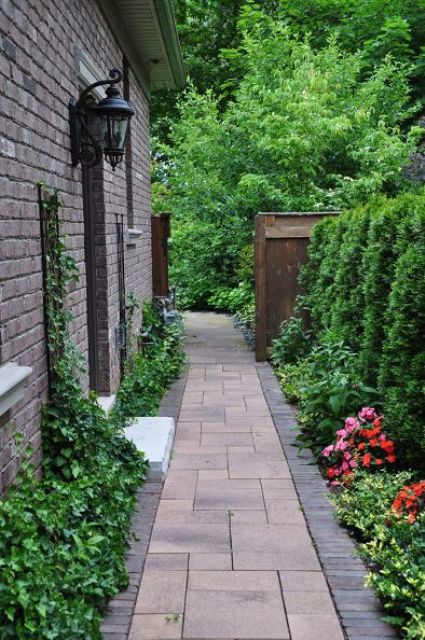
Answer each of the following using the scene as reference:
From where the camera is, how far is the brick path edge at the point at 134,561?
273 cm

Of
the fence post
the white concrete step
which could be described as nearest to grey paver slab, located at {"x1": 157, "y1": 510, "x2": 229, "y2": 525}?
the white concrete step

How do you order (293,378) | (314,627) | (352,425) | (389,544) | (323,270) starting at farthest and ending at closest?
(293,378) < (323,270) < (352,425) < (389,544) < (314,627)

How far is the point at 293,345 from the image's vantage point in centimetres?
811

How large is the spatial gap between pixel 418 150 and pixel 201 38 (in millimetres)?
8645

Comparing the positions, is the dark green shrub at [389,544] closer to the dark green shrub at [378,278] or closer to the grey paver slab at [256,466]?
the grey paver slab at [256,466]

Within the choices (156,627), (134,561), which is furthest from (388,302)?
(156,627)

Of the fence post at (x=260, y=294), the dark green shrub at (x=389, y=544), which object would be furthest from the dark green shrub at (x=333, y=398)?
the fence post at (x=260, y=294)

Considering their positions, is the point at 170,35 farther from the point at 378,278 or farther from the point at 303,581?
the point at 303,581

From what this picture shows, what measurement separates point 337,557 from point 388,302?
1.95 metres

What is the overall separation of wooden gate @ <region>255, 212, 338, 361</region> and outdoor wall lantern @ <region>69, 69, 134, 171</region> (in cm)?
372

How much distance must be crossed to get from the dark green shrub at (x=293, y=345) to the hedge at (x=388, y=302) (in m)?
1.21

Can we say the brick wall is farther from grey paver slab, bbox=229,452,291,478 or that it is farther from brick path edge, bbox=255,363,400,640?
brick path edge, bbox=255,363,400,640

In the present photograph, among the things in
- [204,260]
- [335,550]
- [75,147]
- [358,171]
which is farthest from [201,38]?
[335,550]

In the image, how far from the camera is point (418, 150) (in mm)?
12375
